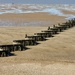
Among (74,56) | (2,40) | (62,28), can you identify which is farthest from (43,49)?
(62,28)

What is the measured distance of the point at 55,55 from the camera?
60.6 feet

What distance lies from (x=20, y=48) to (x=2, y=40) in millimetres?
4577

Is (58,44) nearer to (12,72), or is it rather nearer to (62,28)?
(12,72)

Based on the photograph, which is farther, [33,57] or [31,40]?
[31,40]

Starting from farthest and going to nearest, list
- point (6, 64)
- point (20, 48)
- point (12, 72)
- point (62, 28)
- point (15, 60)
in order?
1. point (62, 28)
2. point (20, 48)
3. point (15, 60)
4. point (6, 64)
5. point (12, 72)

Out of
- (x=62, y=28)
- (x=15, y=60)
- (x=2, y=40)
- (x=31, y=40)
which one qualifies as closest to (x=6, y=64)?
(x=15, y=60)

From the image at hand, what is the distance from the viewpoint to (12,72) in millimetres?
14305

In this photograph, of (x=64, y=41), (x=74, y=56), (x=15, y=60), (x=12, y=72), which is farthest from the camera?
(x=64, y=41)

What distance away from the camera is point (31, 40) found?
22094 millimetres

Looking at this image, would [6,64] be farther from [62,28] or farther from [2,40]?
[62,28]

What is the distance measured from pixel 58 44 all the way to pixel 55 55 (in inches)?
161

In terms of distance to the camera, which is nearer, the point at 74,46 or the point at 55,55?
the point at 55,55

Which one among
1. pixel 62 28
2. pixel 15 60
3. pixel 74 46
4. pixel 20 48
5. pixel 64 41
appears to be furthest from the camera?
pixel 62 28

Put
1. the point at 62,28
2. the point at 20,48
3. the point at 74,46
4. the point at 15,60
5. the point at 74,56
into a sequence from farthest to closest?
the point at 62,28
the point at 74,46
the point at 20,48
the point at 74,56
the point at 15,60
